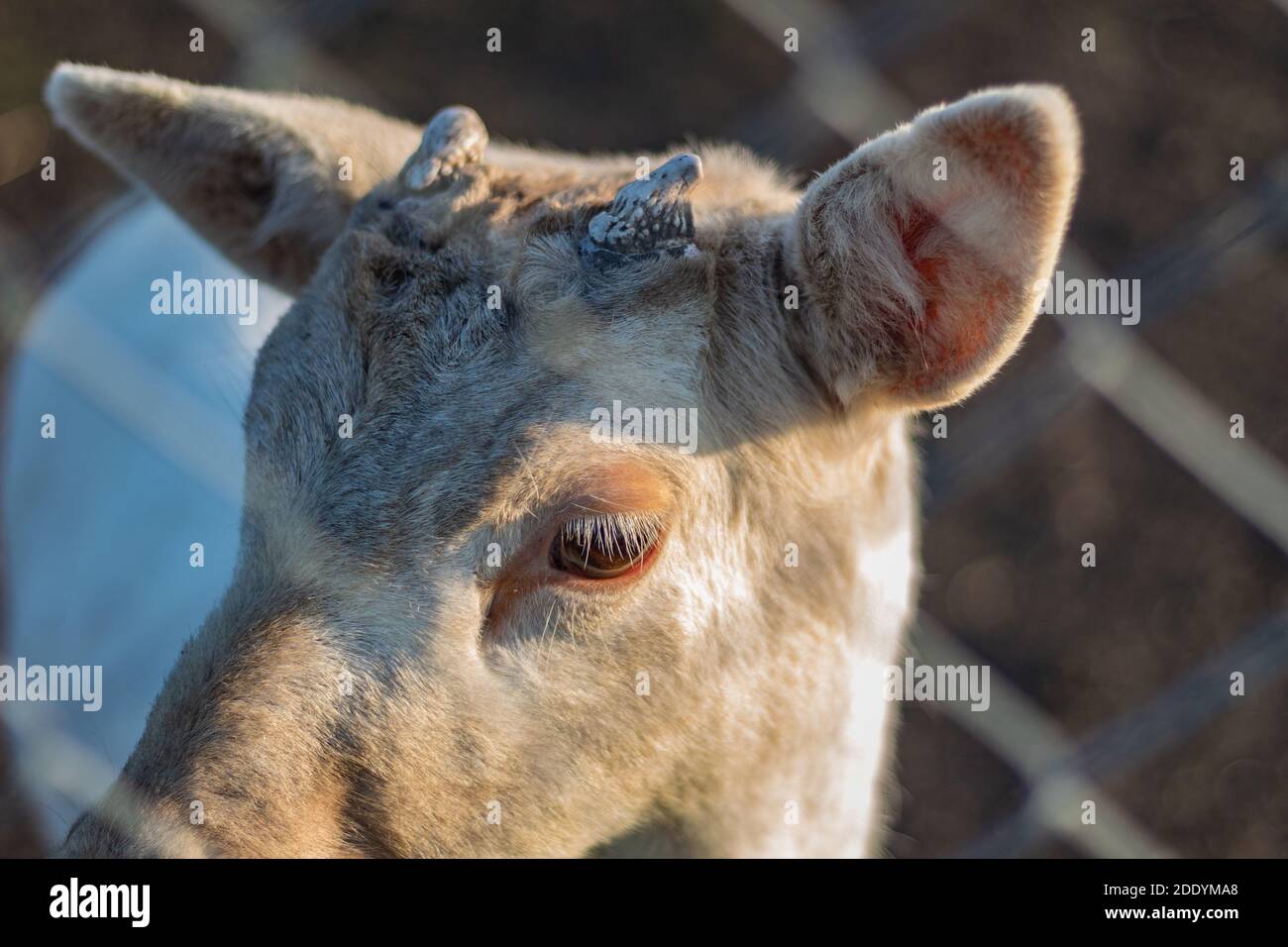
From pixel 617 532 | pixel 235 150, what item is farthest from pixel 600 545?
pixel 235 150

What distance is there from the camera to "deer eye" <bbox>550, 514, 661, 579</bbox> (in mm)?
1845

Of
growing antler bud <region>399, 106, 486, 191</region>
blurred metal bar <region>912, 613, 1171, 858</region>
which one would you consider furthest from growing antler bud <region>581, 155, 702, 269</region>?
blurred metal bar <region>912, 613, 1171, 858</region>

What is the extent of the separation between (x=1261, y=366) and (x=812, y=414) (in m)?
3.11

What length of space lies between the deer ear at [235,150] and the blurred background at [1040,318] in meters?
1.08

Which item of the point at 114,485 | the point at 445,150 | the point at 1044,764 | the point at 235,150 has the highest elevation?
the point at 235,150

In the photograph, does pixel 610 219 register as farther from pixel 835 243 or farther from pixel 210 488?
pixel 210 488

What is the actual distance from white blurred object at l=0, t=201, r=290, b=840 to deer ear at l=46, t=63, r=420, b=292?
25cm

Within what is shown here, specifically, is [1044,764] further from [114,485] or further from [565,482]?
[114,485]

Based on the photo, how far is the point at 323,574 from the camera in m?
1.79

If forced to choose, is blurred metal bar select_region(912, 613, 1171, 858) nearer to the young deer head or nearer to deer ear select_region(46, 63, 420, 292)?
the young deer head

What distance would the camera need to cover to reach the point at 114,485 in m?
3.05

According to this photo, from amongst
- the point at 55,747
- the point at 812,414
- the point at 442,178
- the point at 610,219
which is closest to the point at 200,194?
the point at 442,178

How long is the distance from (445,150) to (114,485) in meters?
1.46

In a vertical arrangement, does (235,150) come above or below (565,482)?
above
